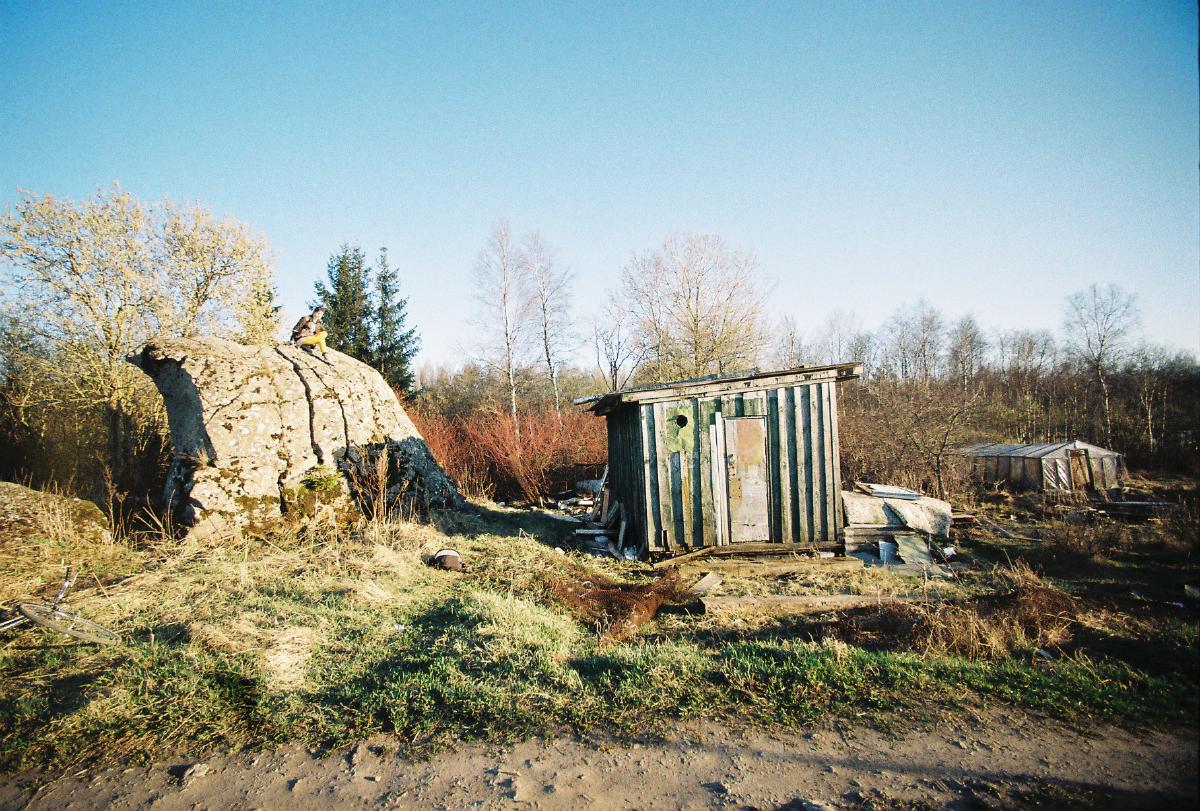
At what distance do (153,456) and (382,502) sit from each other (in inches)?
271

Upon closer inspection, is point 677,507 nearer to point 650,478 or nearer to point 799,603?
point 650,478

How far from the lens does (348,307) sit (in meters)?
21.7

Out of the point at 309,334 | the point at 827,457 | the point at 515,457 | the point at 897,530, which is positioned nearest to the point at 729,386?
the point at 827,457

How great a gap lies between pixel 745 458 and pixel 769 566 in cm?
175

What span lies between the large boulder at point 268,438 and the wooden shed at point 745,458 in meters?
4.71

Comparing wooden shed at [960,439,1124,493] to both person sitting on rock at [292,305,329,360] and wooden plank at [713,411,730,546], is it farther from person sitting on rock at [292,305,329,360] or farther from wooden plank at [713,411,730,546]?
person sitting on rock at [292,305,329,360]

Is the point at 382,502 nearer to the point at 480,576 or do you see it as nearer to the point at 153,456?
the point at 480,576

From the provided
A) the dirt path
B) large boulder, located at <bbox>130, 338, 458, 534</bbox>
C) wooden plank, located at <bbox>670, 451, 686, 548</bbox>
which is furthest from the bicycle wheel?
wooden plank, located at <bbox>670, 451, 686, 548</bbox>

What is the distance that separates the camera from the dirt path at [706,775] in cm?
266

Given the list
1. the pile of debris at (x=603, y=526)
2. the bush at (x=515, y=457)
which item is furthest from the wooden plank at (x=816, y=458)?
the bush at (x=515, y=457)

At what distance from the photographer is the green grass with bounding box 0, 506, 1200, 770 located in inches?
132

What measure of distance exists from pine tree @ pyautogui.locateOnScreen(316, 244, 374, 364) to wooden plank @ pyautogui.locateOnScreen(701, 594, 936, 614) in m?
19.6

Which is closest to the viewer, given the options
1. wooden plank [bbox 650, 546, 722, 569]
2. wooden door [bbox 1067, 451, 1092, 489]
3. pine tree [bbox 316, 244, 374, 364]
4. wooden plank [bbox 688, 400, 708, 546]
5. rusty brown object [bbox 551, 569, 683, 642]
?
rusty brown object [bbox 551, 569, 683, 642]

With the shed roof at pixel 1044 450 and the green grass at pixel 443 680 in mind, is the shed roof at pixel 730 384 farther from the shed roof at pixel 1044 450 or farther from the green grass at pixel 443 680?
the shed roof at pixel 1044 450
